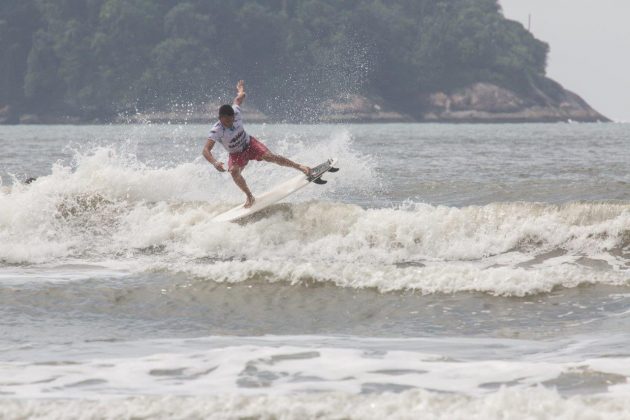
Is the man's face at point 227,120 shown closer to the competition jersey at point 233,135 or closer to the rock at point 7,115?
the competition jersey at point 233,135

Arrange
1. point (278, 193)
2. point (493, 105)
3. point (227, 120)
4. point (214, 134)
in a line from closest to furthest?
1. point (227, 120)
2. point (214, 134)
3. point (278, 193)
4. point (493, 105)

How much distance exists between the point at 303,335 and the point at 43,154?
34.7m

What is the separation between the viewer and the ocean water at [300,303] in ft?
23.5

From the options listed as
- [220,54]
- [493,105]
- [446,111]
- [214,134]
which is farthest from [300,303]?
[493,105]

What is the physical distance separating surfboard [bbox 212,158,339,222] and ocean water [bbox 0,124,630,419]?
0.18 meters

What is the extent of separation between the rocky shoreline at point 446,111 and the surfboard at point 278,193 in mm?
104903

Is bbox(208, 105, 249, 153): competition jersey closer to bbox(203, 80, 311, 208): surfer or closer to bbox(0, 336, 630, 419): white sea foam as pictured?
bbox(203, 80, 311, 208): surfer

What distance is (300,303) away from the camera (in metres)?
11.2

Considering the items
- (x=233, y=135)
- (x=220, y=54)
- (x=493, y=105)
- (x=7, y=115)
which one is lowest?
(x=7, y=115)

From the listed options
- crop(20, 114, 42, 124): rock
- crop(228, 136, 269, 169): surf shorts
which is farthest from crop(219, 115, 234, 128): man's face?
crop(20, 114, 42, 124): rock

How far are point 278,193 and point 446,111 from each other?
133 metres

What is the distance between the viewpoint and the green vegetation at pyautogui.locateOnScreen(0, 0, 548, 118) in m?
127

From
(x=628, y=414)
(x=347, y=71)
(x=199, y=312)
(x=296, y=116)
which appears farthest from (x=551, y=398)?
(x=347, y=71)

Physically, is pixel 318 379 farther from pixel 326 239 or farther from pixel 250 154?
pixel 250 154
